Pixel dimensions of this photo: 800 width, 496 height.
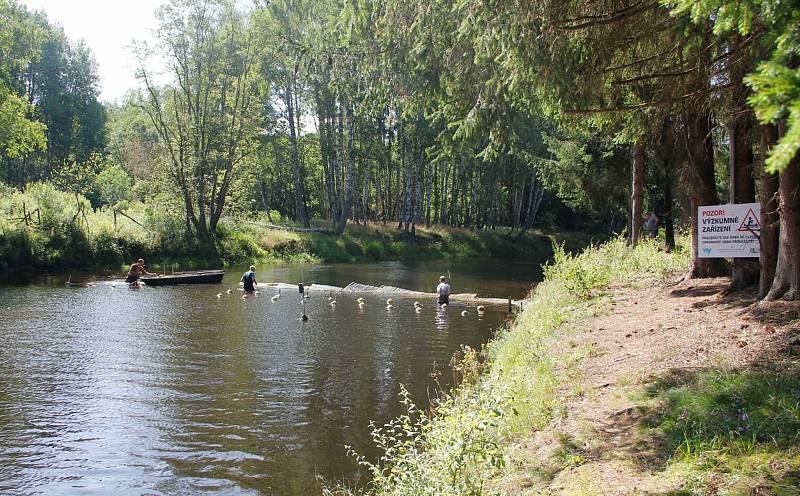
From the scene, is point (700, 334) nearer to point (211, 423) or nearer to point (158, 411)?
point (211, 423)

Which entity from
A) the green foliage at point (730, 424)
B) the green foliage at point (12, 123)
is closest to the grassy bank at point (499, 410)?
the green foliage at point (730, 424)

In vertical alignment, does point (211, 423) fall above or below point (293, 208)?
below

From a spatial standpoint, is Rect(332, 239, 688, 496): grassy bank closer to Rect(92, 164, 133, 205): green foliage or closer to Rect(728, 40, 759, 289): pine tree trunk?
Rect(728, 40, 759, 289): pine tree trunk

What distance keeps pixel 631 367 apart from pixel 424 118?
11.2 meters

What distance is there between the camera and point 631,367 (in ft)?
24.0

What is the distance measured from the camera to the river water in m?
8.17

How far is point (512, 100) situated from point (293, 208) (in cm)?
5678

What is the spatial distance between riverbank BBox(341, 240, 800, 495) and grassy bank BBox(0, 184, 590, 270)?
28621 millimetres

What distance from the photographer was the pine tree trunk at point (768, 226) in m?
8.80

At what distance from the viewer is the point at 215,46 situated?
3666cm

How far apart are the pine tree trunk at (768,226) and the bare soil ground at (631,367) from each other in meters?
0.41

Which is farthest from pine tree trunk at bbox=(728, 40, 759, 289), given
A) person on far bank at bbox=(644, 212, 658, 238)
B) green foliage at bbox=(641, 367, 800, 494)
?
person on far bank at bbox=(644, 212, 658, 238)

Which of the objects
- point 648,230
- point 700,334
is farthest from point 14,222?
point 700,334

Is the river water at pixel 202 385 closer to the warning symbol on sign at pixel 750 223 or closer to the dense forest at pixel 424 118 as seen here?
the dense forest at pixel 424 118
